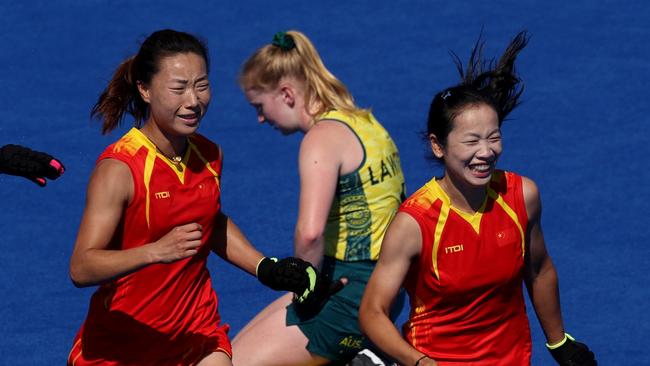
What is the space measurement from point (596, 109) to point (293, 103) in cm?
399

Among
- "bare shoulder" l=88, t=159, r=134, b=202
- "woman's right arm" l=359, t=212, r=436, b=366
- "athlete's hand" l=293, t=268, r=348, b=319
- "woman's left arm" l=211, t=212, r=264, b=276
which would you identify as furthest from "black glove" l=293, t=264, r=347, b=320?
"bare shoulder" l=88, t=159, r=134, b=202

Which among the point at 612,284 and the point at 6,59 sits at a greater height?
the point at 6,59

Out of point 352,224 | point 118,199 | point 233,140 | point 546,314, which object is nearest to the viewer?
point 118,199

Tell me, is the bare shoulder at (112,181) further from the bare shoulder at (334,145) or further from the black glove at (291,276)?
the bare shoulder at (334,145)

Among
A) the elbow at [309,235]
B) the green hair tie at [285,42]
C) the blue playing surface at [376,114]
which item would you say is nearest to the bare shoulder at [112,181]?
the elbow at [309,235]

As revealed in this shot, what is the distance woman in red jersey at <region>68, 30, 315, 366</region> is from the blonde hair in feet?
1.89

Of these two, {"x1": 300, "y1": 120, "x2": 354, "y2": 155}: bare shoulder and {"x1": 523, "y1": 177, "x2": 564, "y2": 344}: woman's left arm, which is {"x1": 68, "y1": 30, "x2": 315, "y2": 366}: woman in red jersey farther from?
{"x1": 523, "y1": 177, "x2": 564, "y2": 344}: woman's left arm

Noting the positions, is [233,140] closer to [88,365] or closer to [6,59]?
[6,59]

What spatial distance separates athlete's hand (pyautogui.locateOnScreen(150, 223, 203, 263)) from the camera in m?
4.06

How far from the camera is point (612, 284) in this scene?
6777mm

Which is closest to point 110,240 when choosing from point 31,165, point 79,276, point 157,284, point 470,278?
point 79,276

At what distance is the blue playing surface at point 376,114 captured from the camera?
6.75 m

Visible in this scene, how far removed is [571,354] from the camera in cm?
464

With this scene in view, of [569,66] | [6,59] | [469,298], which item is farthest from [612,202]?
[6,59]
